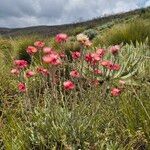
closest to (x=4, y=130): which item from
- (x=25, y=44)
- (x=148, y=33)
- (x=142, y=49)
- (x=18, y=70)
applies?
(x=18, y=70)

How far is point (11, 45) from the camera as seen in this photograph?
17.3 meters

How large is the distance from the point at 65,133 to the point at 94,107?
17.5 inches

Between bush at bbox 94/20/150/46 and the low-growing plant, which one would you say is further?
bush at bbox 94/20/150/46

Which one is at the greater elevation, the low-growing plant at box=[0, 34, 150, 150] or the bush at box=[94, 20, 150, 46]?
the low-growing plant at box=[0, 34, 150, 150]

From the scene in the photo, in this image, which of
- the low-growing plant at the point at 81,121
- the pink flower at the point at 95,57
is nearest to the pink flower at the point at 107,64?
the low-growing plant at the point at 81,121

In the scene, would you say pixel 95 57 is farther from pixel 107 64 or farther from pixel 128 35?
pixel 128 35

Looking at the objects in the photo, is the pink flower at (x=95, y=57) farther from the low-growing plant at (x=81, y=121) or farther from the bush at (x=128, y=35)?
the bush at (x=128, y=35)

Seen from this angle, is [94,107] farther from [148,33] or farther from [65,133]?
[148,33]

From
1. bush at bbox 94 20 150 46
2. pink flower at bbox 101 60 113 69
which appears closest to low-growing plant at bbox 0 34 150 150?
pink flower at bbox 101 60 113 69

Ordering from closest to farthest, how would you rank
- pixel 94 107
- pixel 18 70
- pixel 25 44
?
pixel 94 107 < pixel 18 70 < pixel 25 44

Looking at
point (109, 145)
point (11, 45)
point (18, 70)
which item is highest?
point (18, 70)

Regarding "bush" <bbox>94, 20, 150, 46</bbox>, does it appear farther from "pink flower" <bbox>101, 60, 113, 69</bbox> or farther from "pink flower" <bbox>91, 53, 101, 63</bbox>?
"pink flower" <bbox>91, 53, 101, 63</bbox>

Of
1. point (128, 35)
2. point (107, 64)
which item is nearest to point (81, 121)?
point (107, 64)

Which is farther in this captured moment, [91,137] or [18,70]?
[18,70]
